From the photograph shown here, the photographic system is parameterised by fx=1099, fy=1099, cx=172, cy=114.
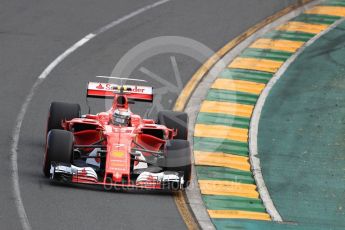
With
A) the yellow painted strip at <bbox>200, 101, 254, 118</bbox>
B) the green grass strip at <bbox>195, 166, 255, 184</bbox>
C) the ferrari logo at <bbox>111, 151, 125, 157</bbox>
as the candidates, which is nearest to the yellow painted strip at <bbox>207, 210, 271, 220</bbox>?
the green grass strip at <bbox>195, 166, 255, 184</bbox>

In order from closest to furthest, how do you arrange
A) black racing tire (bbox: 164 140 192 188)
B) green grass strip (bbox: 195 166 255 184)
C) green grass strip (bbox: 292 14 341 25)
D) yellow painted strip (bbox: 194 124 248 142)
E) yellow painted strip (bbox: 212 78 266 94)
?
black racing tire (bbox: 164 140 192 188) < green grass strip (bbox: 195 166 255 184) < yellow painted strip (bbox: 194 124 248 142) < yellow painted strip (bbox: 212 78 266 94) < green grass strip (bbox: 292 14 341 25)

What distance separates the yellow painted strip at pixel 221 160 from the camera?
Answer: 21062 mm

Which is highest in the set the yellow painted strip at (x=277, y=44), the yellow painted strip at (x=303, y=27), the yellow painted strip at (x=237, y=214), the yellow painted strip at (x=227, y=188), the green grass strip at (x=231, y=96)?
the yellow painted strip at (x=303, y=27)

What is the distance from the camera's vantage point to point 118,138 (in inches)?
765

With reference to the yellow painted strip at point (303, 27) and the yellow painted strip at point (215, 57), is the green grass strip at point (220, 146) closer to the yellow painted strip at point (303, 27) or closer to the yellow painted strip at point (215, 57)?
the yellow painted strip at point (215, 57)

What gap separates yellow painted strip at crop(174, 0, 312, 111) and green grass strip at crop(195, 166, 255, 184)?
12.1 ft

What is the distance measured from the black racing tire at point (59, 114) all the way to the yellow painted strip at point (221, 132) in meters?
3.05

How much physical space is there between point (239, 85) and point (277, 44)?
3.66 metres

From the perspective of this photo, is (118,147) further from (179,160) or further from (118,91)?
(118,91)

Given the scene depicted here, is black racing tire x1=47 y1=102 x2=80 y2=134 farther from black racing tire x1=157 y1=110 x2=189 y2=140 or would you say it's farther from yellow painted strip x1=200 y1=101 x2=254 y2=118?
yellow painted strip x1=200 y1=101 x2=254 y2=118

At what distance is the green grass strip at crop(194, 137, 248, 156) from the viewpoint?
71.7ft

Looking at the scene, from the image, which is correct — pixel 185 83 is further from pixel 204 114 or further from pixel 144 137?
pixel 144 137

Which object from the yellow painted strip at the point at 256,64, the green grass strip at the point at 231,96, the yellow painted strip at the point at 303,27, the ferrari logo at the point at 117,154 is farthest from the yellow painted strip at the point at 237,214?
the yellow painted strip at the point at 303,27

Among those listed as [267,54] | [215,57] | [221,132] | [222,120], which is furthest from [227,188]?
[267,54]
